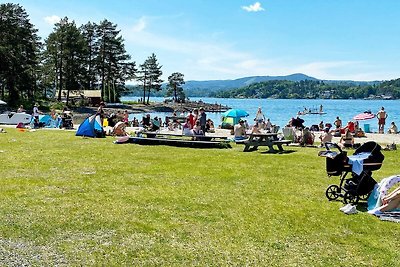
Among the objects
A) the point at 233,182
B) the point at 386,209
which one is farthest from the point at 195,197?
the point at 386,209

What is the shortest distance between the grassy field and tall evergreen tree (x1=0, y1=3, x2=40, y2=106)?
41.5 meters

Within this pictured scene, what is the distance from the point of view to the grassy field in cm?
555

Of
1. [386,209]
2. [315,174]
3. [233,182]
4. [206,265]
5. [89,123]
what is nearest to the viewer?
[206,265]

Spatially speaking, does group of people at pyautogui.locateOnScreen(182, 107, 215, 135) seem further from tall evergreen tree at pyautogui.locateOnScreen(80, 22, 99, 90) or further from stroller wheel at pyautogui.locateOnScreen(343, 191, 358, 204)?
tall evergreen tree at pyautogui.locateOnScreen(80, 22, 99, 90)

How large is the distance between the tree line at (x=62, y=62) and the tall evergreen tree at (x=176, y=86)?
582 inches

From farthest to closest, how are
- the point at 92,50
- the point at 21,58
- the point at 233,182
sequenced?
the point at 92,50, the point at 21,58, the point at 233,182

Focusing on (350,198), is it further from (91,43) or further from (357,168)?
(91,43)

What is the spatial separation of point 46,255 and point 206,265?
2043mm

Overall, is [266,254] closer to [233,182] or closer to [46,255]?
[46,255]

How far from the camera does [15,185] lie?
29.9 feet

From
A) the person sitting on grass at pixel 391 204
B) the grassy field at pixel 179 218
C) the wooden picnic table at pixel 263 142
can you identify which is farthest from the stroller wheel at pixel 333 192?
the wooden picnic table at pixel 263 142

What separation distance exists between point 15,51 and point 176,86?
58.3m

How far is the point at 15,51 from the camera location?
52250 millimetres

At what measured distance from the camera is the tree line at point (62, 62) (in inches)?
2025
